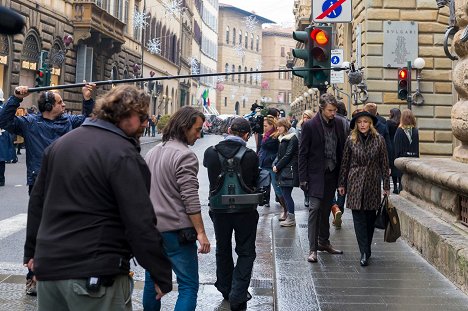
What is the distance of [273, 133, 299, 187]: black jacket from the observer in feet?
35.0

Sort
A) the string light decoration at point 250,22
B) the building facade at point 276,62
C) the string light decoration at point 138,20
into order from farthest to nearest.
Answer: the building facade at point 276,62 < the string light decoration at point 250,22 < the string light decoration at point 138,20

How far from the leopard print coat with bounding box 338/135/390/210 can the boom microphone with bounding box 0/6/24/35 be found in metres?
5.67

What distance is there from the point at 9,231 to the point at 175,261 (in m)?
5.28

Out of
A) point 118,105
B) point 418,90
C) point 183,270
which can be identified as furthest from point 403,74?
point 118,105

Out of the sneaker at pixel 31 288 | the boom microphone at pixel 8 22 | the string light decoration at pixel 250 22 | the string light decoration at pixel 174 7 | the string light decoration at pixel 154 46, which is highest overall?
the string light decoration at pixel 250 22

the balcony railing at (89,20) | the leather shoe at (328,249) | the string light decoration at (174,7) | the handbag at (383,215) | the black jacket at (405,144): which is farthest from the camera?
the string light decoration at (174,7)

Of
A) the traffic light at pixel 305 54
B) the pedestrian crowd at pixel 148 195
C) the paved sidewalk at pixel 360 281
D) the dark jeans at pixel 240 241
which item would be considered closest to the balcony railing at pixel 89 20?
the traffic light at pixel 305 54

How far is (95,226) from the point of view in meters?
3.06

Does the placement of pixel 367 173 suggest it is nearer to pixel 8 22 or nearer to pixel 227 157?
pixel 227 157

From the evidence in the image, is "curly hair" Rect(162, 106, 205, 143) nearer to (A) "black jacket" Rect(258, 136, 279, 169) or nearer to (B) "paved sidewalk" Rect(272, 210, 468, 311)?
(B) "paved sidewalk" Rect(272, 210, 468, 311)

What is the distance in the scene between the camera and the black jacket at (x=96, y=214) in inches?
119

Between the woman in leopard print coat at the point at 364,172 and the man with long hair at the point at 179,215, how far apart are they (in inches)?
116

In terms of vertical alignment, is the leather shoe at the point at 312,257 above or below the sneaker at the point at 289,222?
below

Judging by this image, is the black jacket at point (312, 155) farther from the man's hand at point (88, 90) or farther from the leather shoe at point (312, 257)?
the man's hand at point (88, 90)
